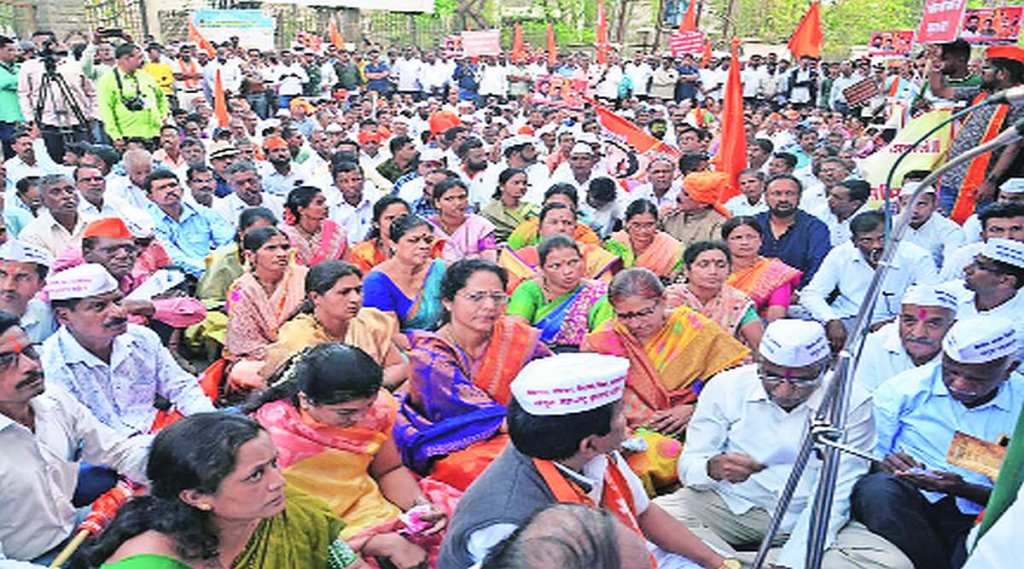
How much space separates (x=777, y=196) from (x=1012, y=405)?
2.70m

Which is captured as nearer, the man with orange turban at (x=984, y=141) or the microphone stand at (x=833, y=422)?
the microphone stand at (x=833, y=422)

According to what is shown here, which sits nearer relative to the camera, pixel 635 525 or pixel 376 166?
pixel 635 525

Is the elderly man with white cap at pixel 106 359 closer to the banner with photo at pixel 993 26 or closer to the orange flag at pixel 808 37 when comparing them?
Result: the banner with photo at pixel 993 26

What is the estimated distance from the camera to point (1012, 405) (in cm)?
278

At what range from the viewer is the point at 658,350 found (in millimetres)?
3492

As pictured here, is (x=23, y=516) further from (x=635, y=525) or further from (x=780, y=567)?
(x=780, y=567)

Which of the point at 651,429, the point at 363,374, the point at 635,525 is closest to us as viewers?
the point at 635,525

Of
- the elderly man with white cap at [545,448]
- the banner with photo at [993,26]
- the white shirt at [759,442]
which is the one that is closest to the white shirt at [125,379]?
the elderly man with white cap at [545,448]

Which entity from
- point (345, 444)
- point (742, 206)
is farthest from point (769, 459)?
point (742, 206)

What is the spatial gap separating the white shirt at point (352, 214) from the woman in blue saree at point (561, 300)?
2.24 m

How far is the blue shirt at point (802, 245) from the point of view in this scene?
17.1 feet

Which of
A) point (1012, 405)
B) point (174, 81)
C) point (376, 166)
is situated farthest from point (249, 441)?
point (174, 81)

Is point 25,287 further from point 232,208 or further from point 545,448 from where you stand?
point 545,448

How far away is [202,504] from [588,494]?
0.90m
